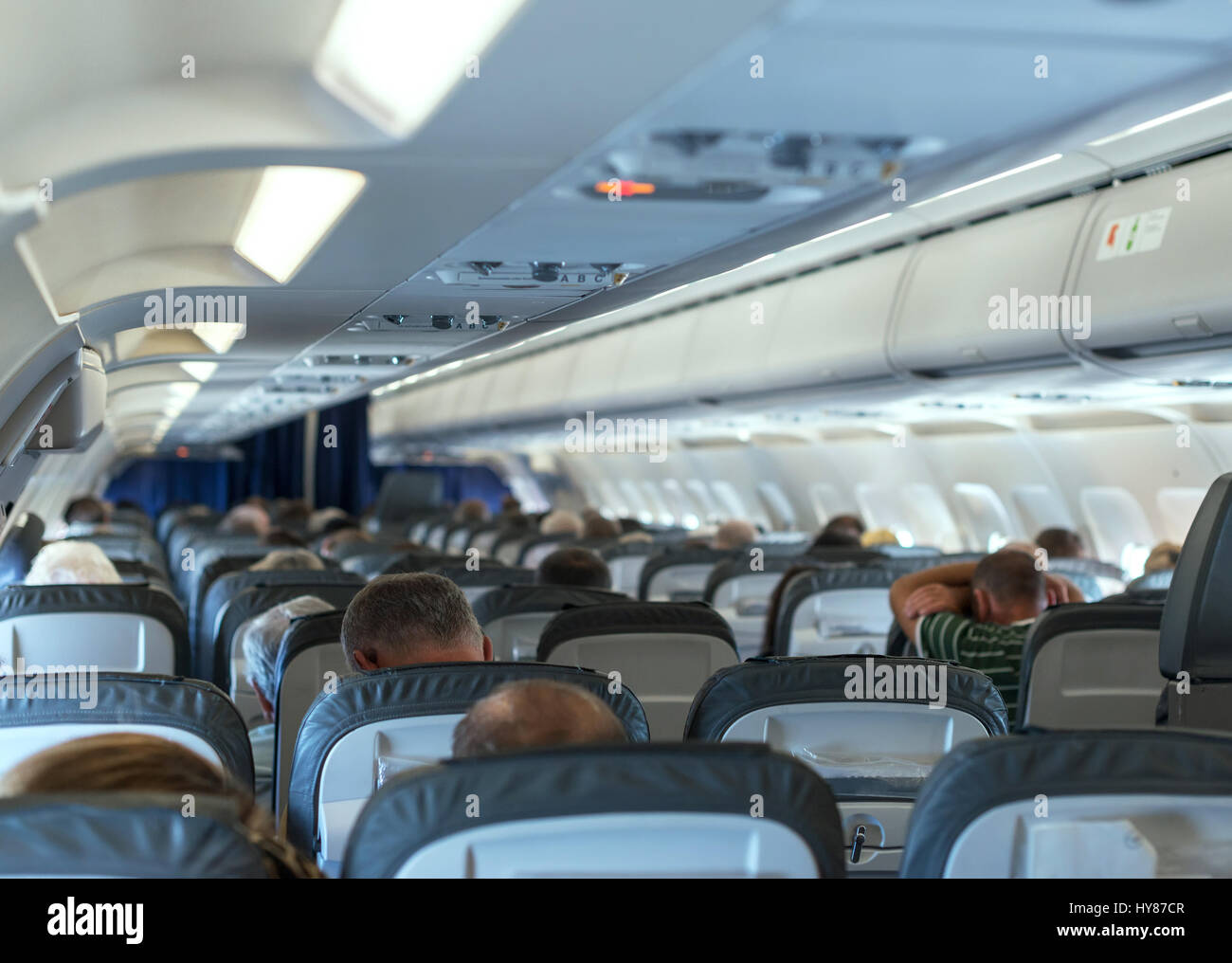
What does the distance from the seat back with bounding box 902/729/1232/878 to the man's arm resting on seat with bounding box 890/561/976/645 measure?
3.44 meters

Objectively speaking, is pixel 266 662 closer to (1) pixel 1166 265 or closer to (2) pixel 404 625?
(2) pixel 404 625

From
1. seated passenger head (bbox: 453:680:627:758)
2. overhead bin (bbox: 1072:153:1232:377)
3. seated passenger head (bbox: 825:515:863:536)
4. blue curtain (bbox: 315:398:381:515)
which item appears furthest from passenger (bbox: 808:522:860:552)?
blue curtain (bbox: 315:398:381:515)

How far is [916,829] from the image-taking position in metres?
Result: 1.88

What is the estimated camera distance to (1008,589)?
5.07 metres

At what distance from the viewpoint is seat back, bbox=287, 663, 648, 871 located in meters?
2.82

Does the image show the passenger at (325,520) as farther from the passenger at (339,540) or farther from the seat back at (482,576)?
the seat back at (482,576)

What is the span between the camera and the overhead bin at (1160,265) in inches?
206

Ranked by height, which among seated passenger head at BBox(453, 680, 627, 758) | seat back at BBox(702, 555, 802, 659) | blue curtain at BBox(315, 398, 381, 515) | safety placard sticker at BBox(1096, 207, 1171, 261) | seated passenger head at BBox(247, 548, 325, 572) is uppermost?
safety placard sticker at BBox(1096, 207, 1171, 261)

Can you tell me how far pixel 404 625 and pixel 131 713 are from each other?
80cm

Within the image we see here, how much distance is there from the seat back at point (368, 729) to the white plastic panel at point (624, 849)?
1123 mm

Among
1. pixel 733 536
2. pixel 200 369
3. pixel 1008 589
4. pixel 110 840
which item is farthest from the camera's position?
pixel 733 536

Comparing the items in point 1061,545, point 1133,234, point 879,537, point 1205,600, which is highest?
point 1133,234

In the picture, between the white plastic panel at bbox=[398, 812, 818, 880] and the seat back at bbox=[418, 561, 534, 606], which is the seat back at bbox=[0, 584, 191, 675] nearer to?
the seat back at bbox=[418, 561, 534, 606]

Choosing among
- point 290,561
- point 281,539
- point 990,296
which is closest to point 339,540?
point 281,539
